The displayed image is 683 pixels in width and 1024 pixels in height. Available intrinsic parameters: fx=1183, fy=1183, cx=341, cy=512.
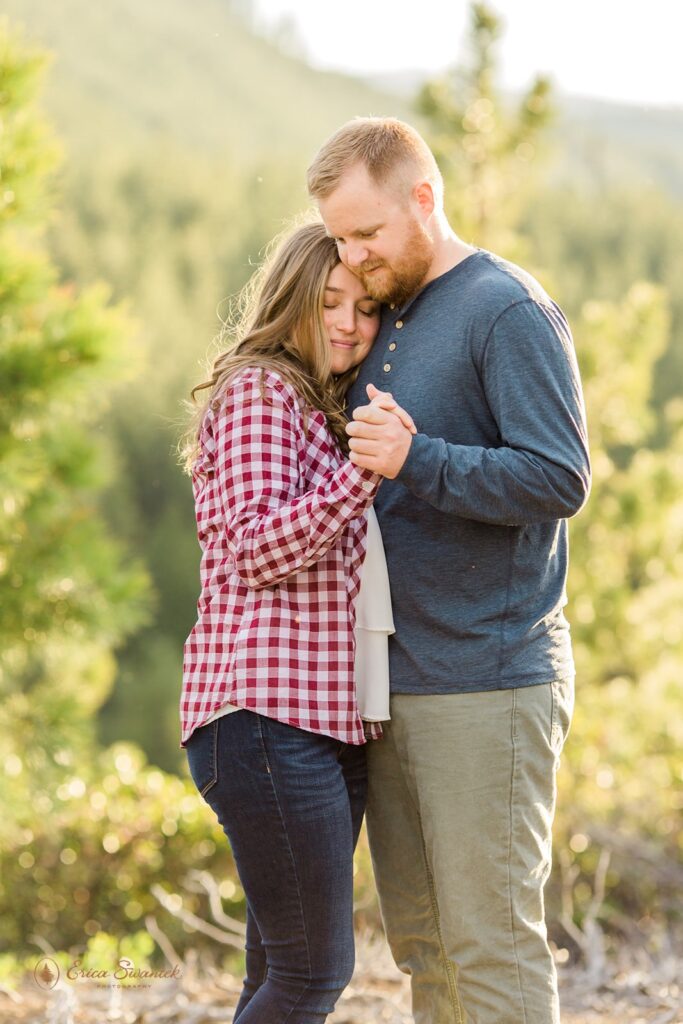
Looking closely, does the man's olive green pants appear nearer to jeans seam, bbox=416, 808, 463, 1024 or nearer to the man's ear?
jeans seam, bbox=416, 808, 463, 1024

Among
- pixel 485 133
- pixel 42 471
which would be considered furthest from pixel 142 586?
pixel 485 133

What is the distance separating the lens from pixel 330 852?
5.91ft

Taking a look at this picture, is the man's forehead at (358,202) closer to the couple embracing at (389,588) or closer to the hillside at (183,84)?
the couple embracing at (389,588)

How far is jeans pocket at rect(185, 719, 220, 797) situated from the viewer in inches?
71.9

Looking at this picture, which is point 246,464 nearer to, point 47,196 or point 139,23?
point 47,196

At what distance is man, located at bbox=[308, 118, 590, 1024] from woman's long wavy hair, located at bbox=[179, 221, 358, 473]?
0.28ft

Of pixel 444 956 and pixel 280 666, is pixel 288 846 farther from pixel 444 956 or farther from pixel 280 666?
pixel 444 956

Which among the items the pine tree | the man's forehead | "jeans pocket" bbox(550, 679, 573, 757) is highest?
the pine tree

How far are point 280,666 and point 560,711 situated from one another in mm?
477

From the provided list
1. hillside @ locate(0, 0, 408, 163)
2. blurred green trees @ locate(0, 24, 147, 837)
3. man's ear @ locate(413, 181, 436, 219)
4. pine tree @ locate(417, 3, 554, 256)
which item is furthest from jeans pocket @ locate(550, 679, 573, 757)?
hillside @ locate(0, 0, 408, 163)

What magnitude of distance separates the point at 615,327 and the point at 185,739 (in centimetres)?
417

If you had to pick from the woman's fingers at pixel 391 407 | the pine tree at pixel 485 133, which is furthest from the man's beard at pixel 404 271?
the pine tree at pixel 485 133

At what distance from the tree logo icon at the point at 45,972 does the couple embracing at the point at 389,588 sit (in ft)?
2.49

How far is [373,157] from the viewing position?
1.91 m
